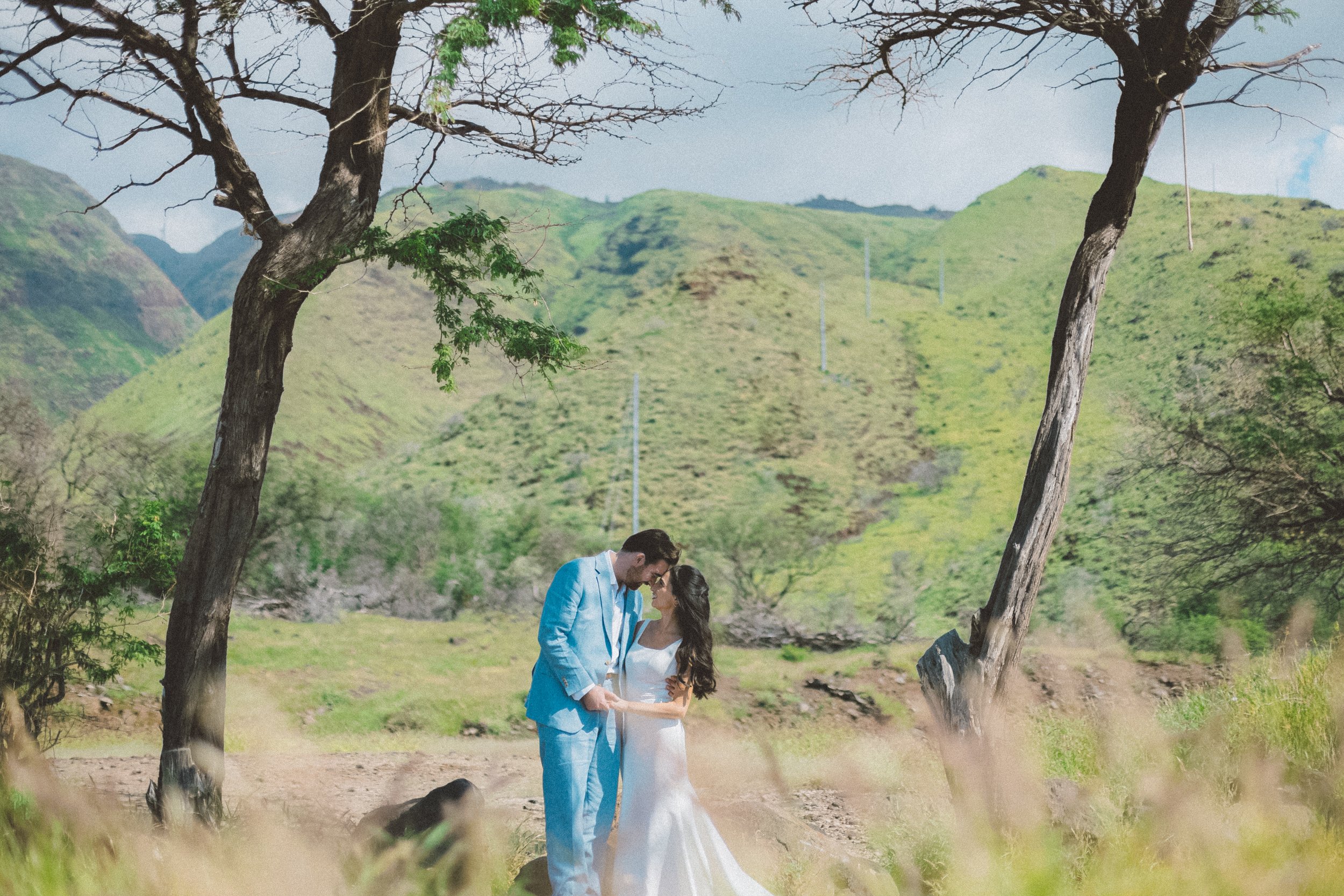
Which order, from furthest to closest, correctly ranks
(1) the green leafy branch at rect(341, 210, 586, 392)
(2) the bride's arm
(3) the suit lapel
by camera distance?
1. (1) the green leafy branch at rect(341, 210, 586, 392)
2. (3) the suit lapel
3. (2) the bride's arm

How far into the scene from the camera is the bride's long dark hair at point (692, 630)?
183 inches

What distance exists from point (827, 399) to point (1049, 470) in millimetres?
48851

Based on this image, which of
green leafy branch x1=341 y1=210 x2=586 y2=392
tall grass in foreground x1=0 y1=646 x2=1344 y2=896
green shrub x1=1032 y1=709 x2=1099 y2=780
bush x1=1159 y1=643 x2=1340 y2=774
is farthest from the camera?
green leafy branch x1=341 y1=210 x2=586 y2=392

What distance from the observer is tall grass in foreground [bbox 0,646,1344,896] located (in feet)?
6.56

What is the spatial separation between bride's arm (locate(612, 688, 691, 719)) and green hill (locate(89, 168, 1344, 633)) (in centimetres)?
1749

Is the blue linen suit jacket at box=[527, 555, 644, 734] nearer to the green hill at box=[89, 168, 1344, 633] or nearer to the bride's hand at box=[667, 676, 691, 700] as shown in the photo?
the bride's hand at box=[667, 676, 691, 700]

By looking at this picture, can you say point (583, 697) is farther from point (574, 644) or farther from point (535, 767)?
point (535, 767)

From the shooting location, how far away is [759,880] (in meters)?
4.91

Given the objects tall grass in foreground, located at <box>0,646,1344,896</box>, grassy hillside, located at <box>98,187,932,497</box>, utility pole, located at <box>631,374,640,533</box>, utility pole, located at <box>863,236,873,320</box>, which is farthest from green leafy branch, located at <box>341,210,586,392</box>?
utility pole, located at <box>863,236,873,320</box>

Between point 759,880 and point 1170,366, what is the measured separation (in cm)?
4656

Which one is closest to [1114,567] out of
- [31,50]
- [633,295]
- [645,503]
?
[645,503]

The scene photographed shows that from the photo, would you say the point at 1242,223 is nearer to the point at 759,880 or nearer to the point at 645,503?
A: the point at 645,503

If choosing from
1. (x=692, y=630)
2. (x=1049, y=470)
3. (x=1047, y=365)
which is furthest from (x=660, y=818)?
(x=1047, y=365)

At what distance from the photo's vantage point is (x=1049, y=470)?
5402 mm
